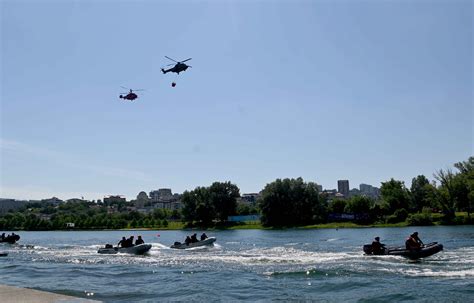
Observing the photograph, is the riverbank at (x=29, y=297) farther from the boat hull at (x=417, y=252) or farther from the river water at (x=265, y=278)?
the boat hull at (x=417, y=252)

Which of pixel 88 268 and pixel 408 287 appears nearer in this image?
pixel 408 287

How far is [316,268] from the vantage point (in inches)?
1174

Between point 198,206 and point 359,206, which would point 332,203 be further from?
point 198,206

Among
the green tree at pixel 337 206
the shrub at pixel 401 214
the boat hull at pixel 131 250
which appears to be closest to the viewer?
the boat hull at pixel 131 250

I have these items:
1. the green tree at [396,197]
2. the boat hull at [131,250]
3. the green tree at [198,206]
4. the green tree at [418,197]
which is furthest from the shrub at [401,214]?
the boat hull at [131,250]

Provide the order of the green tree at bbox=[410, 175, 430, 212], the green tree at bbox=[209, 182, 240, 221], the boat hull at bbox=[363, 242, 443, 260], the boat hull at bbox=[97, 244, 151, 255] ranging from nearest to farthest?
the boat hull at bbox=[363, 242, 443, 260] < the boat hull at bbox=[97, 244, 151, 255] < the green tree at bbox=[410, 175, 430, 212] < the green tree at bbox=[209, 182, 240, 221]

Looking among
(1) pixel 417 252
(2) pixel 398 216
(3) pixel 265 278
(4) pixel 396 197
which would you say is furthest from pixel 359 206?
(3) pixel 265 278

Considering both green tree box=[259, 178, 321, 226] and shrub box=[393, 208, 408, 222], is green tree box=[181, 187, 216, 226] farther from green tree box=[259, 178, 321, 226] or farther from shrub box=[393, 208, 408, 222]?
shrub box=[393, 208, 408, 222]

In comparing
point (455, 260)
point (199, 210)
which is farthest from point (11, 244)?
point (455, 260)

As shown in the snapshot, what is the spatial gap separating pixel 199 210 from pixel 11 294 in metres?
105

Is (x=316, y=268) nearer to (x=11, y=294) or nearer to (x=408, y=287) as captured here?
(x=408, y=287)

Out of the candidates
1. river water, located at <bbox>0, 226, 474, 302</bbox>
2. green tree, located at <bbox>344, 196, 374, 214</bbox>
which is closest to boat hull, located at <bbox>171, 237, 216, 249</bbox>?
river water, located at <bbox>0, 226, 474, 302</bbox>

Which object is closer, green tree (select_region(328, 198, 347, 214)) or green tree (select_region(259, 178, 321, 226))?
green tree (select_region(259, 178, 321, 226))

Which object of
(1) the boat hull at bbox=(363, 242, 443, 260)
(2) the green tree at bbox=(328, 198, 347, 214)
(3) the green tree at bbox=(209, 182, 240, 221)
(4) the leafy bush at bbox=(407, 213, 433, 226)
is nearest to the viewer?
(1) the boat hull at bbox=(363, 242, 443, 260)
